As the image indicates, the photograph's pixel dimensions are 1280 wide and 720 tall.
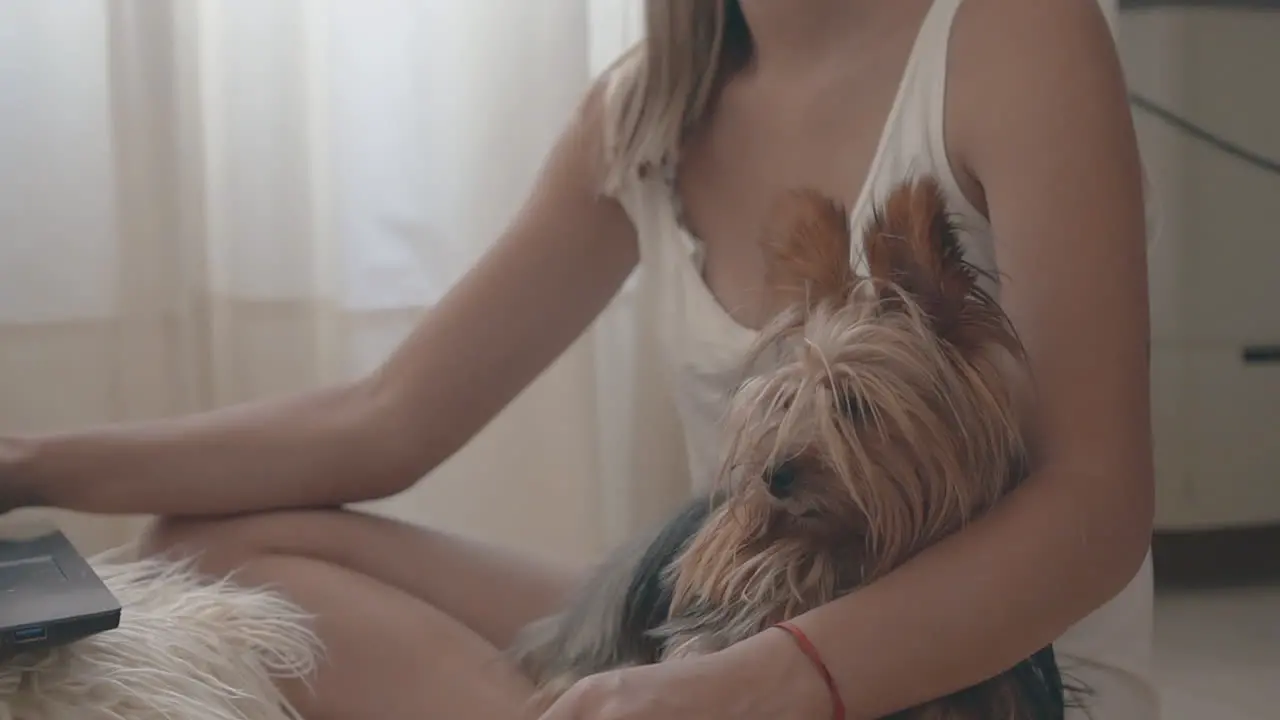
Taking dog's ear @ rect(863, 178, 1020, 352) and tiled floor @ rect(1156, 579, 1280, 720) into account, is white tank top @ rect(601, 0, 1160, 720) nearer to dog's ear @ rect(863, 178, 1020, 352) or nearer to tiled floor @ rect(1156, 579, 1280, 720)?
dog's ear @ rect(863, 178, 1020, 352)

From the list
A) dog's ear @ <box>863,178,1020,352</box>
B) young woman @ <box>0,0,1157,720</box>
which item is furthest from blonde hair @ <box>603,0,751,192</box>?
dog's ear @ <box>863,178,1020,352</box>

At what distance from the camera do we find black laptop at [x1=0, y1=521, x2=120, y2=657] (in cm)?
87

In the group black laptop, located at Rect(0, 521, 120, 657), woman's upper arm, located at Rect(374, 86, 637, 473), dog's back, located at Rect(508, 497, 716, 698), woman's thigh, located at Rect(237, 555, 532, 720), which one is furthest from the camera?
woman's upper arm, located at Rect(374, 86, 637, 473)

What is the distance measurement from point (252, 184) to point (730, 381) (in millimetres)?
759

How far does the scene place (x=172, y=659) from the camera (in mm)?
946

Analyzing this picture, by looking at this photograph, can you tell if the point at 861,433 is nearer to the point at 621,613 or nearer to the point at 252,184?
the point at 621,613

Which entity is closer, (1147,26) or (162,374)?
(162,374)

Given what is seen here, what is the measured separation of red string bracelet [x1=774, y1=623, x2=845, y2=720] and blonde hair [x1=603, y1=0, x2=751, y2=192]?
61cm

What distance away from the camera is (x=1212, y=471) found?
2191 mm

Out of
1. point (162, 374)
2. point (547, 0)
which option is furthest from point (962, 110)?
point (162, 374)

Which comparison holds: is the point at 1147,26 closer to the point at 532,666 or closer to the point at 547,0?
the point at 547,0

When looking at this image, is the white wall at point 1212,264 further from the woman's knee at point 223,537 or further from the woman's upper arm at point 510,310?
the woman's knee at point 223,537

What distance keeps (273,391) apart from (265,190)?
0.83 ft

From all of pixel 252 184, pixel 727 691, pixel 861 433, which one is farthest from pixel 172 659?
pixel 252 184
